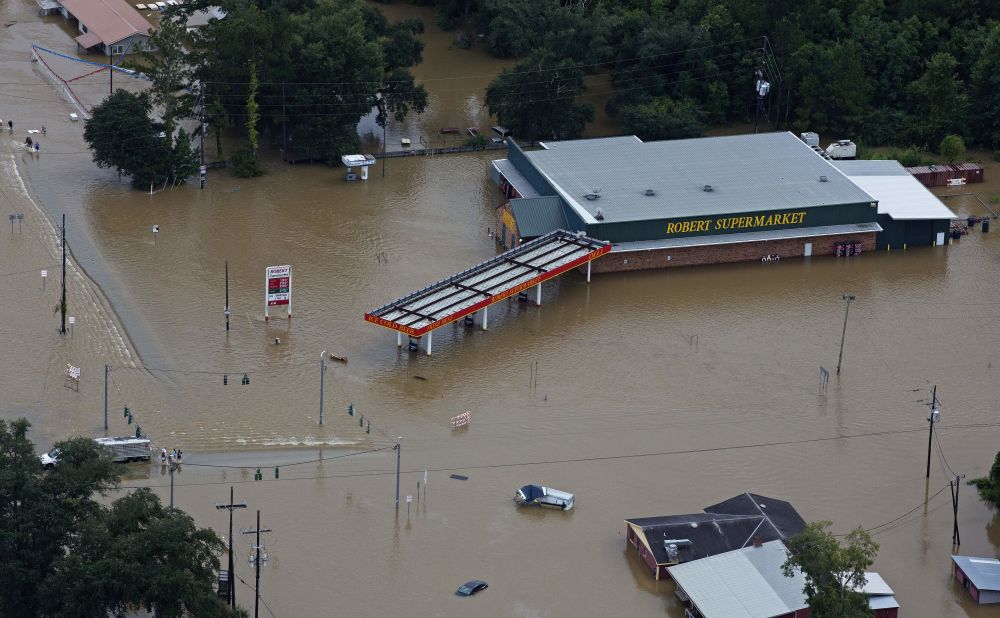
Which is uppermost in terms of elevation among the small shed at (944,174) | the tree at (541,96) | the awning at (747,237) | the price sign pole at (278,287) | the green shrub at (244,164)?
the tree at (541,96)

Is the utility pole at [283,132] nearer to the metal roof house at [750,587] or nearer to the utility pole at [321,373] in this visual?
the utility pole at [321,373]

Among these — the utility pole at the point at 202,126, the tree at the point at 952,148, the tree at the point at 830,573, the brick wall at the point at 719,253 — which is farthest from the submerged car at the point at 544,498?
the tree at the point at 952,148

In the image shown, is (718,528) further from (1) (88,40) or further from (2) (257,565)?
(1) (88,40)

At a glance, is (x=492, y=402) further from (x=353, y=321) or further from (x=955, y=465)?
(x=955, y=465)

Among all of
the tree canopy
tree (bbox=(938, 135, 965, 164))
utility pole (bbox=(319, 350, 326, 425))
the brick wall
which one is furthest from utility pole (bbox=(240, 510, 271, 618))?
tree (bbox=(938, 135, 965, 164))

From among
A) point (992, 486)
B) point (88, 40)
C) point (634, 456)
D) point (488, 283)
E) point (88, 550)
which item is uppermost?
point (88, 40)

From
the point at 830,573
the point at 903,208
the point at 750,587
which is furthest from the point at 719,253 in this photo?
the point at 830,573
